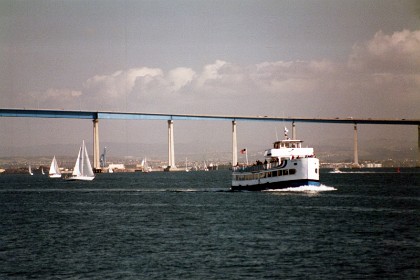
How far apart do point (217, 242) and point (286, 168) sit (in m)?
46.0

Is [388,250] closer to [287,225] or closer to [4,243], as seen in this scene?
[287,225]

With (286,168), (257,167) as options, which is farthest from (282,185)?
(257,167)

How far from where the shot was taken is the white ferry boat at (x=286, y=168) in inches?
3457

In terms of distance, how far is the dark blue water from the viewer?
34906 mm

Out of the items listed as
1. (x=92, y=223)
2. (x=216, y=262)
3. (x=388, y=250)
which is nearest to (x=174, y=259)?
(x=216, y=262)

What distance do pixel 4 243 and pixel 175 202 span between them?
126 feet

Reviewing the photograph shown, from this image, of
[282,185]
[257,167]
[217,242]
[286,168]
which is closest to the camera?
[217,242]

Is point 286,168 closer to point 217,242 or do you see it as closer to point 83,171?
point 217,242

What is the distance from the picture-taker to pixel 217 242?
44.5 m

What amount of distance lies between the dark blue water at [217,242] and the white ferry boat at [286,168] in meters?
13.9

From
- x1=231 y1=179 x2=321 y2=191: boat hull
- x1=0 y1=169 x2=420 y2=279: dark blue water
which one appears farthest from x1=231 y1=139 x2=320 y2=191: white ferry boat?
x1=0 y1=169 x2=420 y2=279: dark blue water

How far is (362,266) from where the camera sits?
35250 mm

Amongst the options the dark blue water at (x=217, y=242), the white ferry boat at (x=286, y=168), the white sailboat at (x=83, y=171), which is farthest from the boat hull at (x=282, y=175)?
the white sailboat at (x=83, y=171)

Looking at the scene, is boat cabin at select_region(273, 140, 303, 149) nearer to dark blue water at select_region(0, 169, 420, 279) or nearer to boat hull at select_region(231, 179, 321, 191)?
boat hull at select_region(231, 179, 321, 191)
